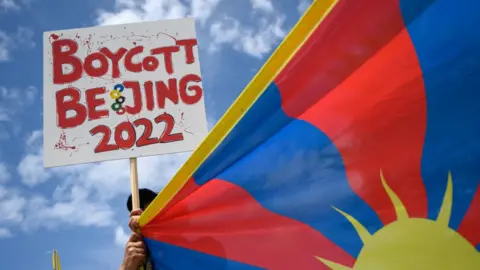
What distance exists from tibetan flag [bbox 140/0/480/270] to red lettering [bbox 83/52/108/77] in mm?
1077

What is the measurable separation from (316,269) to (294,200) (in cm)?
23

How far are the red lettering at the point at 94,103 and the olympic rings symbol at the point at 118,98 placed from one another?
5 centimetres

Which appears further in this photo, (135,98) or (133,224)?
(135,98)

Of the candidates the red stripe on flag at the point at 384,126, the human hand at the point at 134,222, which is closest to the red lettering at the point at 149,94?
the human hand at the point at 134,222

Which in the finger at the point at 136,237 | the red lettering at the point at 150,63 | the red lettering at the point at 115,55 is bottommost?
the finger at the point at 136,237

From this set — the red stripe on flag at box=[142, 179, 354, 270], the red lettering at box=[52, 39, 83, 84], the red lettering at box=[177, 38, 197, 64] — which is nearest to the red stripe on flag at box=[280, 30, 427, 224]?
the red stripe on flag at box=[142, 179, 354, 270]

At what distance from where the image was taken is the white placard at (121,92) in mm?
2682

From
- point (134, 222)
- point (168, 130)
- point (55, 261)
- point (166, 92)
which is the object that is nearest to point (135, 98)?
point (166, 92)

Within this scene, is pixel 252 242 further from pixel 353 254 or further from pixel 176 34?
pixel 176 34

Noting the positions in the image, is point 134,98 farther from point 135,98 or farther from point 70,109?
point 70,109

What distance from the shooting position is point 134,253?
86.6 inches

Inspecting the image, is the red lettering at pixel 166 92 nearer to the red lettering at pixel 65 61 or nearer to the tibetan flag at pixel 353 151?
the red lettering at pixel 65 61

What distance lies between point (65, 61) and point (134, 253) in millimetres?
1227

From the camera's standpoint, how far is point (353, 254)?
1.52 meters
